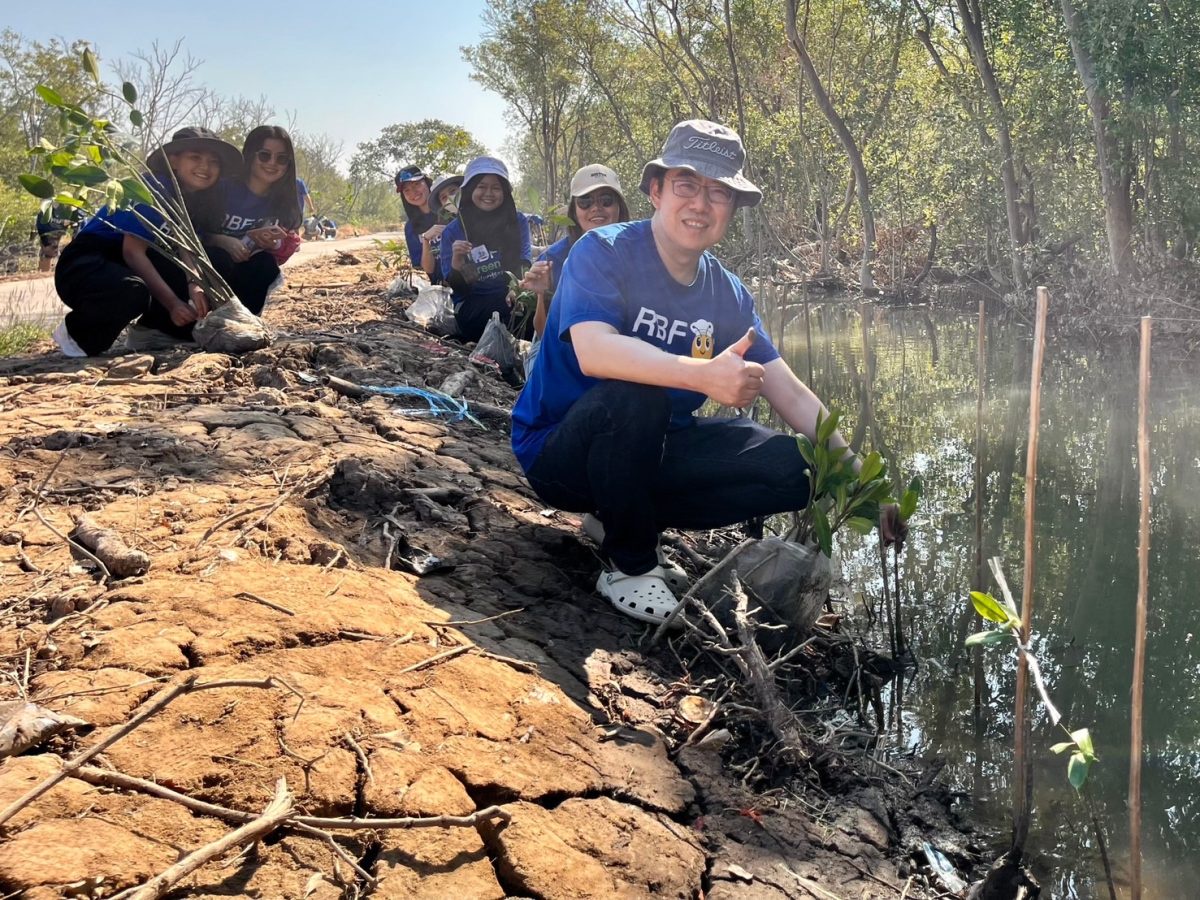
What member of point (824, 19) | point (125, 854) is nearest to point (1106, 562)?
point (125, 854)

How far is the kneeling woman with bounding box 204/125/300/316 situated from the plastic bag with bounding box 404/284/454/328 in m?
1.96

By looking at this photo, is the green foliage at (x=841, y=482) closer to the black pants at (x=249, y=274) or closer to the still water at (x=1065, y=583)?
the still water at (x=1065, y=583)

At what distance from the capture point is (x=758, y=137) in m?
20.7

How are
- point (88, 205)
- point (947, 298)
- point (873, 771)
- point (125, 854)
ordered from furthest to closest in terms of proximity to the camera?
point (947, 298), point (88, 205), point (873, 771), point (125, 854)

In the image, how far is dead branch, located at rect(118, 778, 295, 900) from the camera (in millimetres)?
1378

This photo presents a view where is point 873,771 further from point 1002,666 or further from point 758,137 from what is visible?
point 758,137

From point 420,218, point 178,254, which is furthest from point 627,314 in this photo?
point 420,218

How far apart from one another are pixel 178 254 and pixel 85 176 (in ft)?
2.61

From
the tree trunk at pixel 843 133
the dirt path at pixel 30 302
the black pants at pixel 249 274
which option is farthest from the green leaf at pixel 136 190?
the tree trunk at pixel 843 133

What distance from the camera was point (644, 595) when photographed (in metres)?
2.89

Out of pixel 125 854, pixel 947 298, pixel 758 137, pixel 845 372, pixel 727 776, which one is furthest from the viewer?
pixel 758 137

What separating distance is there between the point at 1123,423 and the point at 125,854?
7.13 meters

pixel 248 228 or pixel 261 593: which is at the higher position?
pixel 248 228

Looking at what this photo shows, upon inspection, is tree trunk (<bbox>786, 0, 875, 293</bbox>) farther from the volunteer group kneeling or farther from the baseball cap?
the volunteer group kneeling
